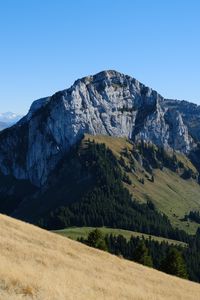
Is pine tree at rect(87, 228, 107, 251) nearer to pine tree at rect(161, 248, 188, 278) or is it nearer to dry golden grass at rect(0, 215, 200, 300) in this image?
pine tree at rect(161, 248, 188, 278)

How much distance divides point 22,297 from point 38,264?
14176 millimetres

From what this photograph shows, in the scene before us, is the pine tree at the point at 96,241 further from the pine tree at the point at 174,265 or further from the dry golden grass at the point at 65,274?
the dry golden grass at the point at 65,274

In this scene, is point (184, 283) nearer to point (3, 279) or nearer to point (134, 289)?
point (134, 289)

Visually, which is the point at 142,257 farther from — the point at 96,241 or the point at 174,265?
the point at 96,241

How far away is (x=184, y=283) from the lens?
52500mm

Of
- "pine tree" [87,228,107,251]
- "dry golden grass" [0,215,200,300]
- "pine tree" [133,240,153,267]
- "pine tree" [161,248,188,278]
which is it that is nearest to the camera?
"dry golden grass" [0,215,200,300]

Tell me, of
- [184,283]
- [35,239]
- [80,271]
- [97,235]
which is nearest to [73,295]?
[80,271]

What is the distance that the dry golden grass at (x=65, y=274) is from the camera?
2473 cm

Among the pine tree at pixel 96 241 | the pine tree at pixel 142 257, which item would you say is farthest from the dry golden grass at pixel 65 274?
the pine tree at pixel 142 257

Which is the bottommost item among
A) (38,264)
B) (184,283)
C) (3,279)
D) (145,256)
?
(145,256)

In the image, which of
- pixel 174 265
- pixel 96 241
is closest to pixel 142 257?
pixel 174 265

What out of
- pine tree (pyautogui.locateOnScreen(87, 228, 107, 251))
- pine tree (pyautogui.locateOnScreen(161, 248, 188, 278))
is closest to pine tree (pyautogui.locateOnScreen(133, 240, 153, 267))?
pine tree (pyautogui.locateOnScreen(161, 248, 188, 278))

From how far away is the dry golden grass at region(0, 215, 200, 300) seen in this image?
81.1ft

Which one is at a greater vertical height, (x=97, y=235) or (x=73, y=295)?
(x=73, y=295)
